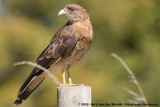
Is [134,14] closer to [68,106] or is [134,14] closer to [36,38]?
[36,38]

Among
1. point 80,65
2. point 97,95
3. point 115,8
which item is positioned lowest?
point 97,95

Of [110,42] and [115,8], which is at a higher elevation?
[115,8]

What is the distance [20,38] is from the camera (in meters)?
17.7

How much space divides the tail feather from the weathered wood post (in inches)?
49.1

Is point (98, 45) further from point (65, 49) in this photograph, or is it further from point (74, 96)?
point (74, 96)

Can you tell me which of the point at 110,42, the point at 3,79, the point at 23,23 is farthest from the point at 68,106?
the point at 110,42

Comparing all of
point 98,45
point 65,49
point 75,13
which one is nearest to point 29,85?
point 65,49

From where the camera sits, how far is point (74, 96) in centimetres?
492

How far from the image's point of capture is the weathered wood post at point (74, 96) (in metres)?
4.88

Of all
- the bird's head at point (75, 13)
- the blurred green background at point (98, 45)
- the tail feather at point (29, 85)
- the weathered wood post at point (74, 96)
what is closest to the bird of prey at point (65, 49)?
the tail feather at point (29, 85)

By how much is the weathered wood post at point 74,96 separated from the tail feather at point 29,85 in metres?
1.25

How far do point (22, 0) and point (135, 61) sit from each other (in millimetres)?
6574

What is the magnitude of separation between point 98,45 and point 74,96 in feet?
50.2

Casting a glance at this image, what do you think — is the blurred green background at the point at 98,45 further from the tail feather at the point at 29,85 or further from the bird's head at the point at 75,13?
the tail feather at the point at 29,85
